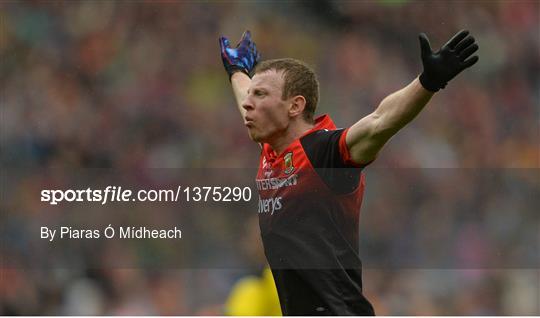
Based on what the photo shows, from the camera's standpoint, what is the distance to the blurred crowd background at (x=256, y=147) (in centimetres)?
754

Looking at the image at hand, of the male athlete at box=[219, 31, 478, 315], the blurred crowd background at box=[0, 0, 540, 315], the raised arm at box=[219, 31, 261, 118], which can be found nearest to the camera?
the male athlete at box=[219, 31, 478, 315]

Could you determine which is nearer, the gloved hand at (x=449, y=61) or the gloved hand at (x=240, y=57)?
the gloved hand at (x=449, y=61)

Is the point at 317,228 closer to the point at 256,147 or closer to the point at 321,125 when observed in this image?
the point at 321,125

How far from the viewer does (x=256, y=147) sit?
8.00 m

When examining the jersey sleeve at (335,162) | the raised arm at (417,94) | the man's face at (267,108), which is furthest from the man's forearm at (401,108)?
the man's face at (267,108)

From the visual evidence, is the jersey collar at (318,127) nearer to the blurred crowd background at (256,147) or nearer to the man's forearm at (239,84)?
the man's forearm at (239,84)

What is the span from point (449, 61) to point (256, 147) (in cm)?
473

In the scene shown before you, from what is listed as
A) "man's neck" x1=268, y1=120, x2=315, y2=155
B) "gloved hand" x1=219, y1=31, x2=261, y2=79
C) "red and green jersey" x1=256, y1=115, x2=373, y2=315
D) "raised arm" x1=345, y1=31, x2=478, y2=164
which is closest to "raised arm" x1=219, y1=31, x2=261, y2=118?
"gloved hand" x1=219, y1=31, x2=261, y2=79

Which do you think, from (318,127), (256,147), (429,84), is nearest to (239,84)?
(318,127)

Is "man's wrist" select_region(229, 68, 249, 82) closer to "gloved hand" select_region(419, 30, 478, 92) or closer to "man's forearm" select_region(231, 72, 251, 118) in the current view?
"man's forearm" select_region(231, 72, 251, 118)

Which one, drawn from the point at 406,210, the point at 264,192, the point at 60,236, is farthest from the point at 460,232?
the point at 264,192

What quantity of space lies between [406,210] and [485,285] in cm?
94

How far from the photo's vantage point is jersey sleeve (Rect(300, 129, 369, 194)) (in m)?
3.67

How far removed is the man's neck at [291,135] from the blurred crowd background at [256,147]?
134 inches
